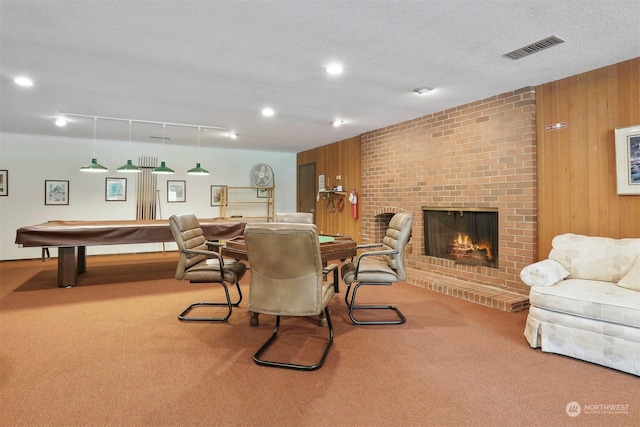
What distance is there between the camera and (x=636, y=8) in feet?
Answer: 7.61

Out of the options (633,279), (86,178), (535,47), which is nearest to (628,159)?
(633,279)

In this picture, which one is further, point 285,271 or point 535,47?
point 535,47

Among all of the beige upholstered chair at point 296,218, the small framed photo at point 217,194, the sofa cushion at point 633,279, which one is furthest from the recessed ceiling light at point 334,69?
the small framed photo at point 217,194

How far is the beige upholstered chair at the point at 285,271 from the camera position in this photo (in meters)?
2.27

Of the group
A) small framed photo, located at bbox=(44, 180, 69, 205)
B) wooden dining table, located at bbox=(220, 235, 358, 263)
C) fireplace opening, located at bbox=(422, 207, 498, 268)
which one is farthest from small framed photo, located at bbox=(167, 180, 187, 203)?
fireplace opening, located at bbox=(422, 207, 498, 268)

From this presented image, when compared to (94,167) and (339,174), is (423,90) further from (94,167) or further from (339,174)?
(94,167)

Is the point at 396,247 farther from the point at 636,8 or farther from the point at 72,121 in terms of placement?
the point at 72,121

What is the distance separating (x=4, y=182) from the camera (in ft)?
21.7

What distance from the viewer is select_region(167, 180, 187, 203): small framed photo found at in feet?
25.9

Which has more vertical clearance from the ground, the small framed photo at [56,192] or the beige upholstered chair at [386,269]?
the small framed photo at [56,192]

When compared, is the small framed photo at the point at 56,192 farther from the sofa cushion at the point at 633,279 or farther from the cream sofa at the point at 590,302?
the sofa cushion at the point at 633,279

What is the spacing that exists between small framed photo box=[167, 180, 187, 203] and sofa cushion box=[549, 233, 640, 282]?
714cm

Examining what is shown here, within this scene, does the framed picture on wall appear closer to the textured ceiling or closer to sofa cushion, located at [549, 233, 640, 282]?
sofa cushion, located at [549, 233, 640, 282]

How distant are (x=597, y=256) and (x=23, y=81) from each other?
5.71 m
